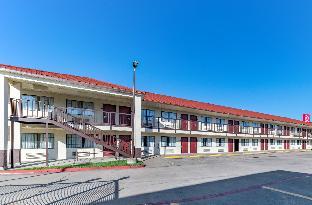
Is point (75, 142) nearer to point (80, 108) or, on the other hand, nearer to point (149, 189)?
point (80, 108)

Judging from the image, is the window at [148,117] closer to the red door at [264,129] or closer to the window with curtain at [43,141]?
the window with curtain at [43,141]

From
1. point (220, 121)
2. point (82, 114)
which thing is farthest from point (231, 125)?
point (82, 114)

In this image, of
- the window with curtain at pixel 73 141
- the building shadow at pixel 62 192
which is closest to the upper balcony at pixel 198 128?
the window with curtain at pixel 73 141

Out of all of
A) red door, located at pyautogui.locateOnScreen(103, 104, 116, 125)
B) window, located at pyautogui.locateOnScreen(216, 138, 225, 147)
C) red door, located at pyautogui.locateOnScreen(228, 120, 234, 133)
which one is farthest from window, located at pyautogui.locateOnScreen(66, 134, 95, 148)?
red door, located at pyautogui.locateOnScreen(228, 120, 234, 133)

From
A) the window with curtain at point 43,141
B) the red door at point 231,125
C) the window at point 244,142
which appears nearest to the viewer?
the window with curtain at point 43,141

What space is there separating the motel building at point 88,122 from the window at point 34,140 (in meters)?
0.03

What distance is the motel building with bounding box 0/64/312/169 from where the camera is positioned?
1702 centimetres

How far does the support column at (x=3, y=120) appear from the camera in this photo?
15.6 metres

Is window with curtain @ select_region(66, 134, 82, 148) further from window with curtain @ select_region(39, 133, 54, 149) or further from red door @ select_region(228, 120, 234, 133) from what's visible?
red door @ select_region(228, 120, 234, 133)

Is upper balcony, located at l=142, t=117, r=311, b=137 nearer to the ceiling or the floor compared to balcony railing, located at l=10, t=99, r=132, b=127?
nearer to the floor

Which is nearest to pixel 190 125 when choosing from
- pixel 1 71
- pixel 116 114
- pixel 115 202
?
pixel 116 114

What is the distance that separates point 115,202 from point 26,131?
13.9 meters

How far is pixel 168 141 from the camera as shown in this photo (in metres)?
29.4

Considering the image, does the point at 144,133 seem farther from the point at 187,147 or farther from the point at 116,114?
the point at 187,147
